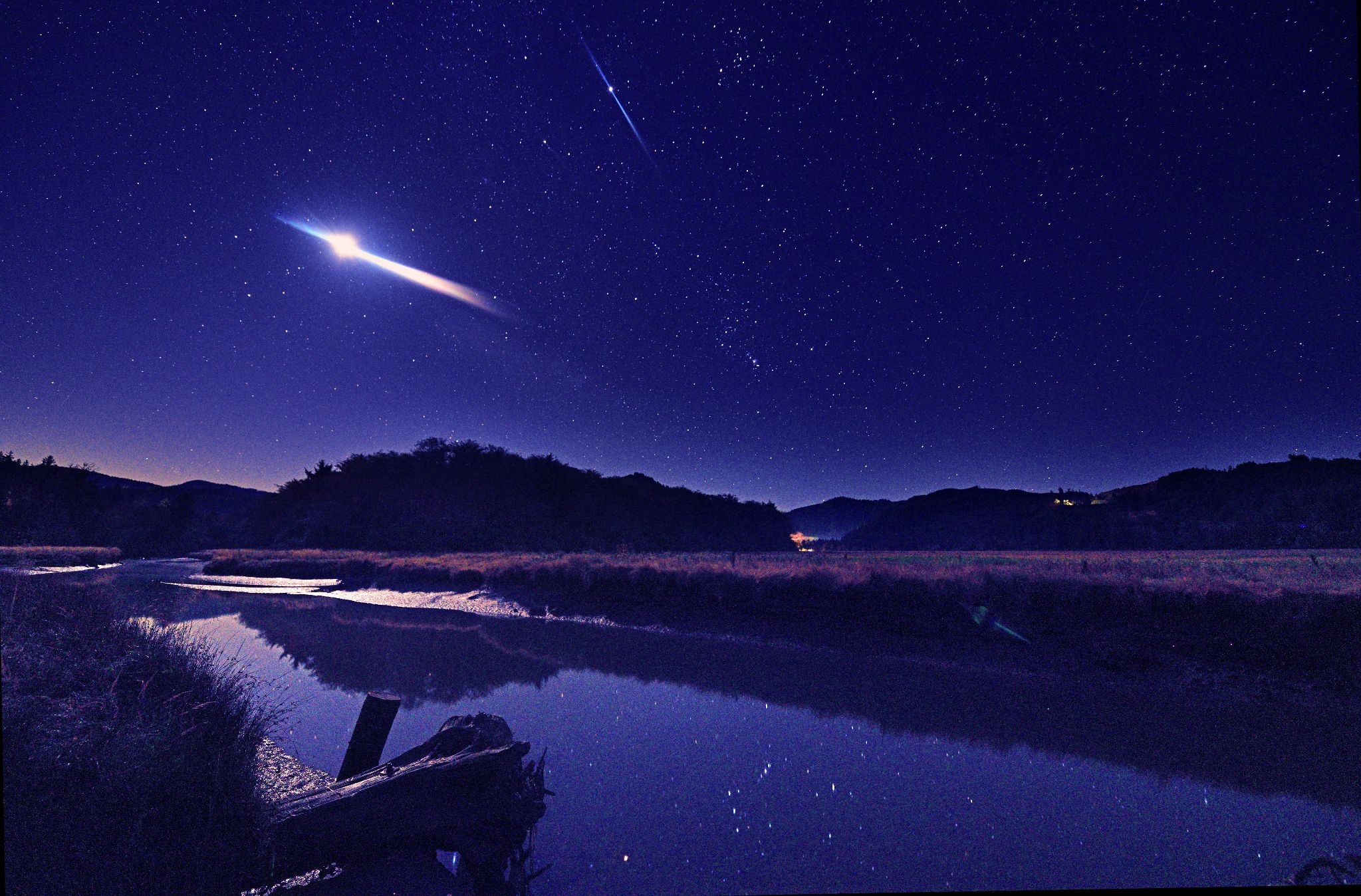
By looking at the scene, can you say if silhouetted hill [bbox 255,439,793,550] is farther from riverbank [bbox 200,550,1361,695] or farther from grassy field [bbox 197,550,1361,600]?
riverbank [bbox 200,550,1361,695]

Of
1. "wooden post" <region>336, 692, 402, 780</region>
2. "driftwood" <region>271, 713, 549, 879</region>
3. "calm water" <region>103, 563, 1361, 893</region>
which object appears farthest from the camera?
"wooden post" <region>336, 692, 402, 780</region>

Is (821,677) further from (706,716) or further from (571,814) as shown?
(571,814)

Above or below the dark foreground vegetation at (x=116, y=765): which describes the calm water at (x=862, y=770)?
below

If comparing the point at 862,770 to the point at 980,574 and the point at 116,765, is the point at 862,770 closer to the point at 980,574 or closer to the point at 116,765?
the point at 116,765

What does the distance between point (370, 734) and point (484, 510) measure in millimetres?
89098

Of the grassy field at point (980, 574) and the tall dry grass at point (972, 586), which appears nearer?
the tall dry grass at point (972, 586)

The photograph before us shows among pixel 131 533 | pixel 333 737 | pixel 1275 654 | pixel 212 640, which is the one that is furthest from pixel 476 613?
pixel 131 533

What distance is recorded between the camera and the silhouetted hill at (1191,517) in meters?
54.5

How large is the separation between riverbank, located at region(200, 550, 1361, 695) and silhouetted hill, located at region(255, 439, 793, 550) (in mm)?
46748

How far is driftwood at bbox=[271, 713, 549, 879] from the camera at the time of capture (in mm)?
4438

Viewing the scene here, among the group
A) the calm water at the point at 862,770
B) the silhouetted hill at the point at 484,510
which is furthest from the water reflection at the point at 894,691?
the silhouetted hill at the point at 484,510

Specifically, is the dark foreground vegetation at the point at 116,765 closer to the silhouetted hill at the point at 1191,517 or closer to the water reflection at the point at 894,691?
the water reflection at the point at 894,691

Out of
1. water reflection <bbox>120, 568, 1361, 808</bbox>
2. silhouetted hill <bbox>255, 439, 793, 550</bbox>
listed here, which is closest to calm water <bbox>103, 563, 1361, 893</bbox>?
water reflection <bbox>120, 568, 1361, 808</bbox>

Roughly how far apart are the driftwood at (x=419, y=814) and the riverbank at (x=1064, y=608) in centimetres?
1365
